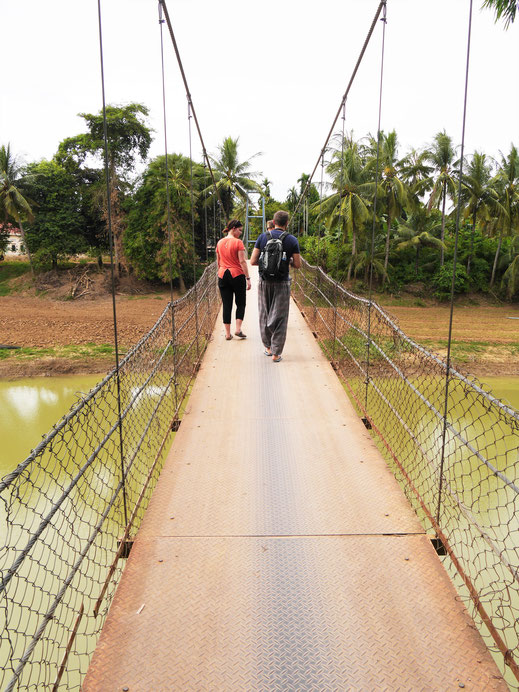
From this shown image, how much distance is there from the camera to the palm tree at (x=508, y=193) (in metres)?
17.1

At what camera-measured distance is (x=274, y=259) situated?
393cm

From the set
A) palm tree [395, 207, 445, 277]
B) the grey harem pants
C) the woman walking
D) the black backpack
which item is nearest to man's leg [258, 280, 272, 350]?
the grey harem pants

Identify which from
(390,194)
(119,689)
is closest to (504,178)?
(390,194)

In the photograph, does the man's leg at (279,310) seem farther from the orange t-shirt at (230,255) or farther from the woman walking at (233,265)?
the orange t-shirt at (230,255)

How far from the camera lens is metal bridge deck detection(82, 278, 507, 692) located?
138cm

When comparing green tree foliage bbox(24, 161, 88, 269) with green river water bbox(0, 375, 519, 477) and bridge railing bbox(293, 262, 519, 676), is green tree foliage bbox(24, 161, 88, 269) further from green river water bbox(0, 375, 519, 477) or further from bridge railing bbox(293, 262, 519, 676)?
bridge railing bbox(293, 262, 519, 676)

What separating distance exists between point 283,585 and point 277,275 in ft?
8.51

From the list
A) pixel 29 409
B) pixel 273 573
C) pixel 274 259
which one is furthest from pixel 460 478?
pixel 29 409

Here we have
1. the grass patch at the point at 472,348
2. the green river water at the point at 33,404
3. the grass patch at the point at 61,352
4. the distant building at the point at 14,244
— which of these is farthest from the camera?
the distant building at the point at 14,244

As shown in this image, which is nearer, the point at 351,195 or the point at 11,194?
the point at 351,195

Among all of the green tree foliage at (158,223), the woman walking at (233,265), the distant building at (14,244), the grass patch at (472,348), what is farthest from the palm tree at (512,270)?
the distant building at (14,244)

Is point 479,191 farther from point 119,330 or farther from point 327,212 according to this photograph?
point 119,330

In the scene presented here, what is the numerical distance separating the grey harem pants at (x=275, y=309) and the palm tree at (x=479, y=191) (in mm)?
15287

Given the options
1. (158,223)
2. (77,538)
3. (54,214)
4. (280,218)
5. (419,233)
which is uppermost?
(54,214)
